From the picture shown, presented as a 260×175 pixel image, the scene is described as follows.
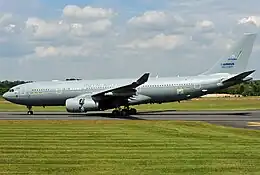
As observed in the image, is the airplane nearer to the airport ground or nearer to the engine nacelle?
the engine nacelle

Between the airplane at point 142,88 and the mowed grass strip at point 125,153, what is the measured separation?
20.1m

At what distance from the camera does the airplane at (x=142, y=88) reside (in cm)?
4269

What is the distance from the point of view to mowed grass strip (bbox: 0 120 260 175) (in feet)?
42.9

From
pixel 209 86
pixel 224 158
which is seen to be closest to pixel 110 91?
pixel 209 86

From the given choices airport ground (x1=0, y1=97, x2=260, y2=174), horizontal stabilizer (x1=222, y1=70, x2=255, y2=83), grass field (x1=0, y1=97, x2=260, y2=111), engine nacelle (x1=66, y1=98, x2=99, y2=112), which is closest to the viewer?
airport ground (x1=0, y1=97, x2=260, y2=174)

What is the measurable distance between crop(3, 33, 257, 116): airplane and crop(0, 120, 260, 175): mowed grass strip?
20.1 m

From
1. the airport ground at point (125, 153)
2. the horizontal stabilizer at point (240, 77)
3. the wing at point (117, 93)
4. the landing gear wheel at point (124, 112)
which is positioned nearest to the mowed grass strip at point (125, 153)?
the airport ground at point (125, 153)

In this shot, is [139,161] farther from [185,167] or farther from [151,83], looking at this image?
[151,83]

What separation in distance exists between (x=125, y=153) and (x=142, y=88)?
27.6m

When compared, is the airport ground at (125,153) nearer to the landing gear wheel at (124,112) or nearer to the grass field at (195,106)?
the landing gear wheel at (124,112)

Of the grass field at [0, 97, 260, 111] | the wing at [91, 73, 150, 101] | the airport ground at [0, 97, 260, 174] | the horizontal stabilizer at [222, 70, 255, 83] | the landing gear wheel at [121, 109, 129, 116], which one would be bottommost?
the airport ground at [0, 97, 260, 174]

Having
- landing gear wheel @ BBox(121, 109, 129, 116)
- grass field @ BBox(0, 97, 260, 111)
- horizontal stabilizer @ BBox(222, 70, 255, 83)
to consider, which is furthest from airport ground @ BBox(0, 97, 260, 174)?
grass field @ BBox(0, 97, 260, 111)

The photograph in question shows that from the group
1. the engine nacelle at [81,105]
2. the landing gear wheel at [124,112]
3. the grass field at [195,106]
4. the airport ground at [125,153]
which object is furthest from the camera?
the grass field at [195,106]

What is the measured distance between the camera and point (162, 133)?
908 inches
